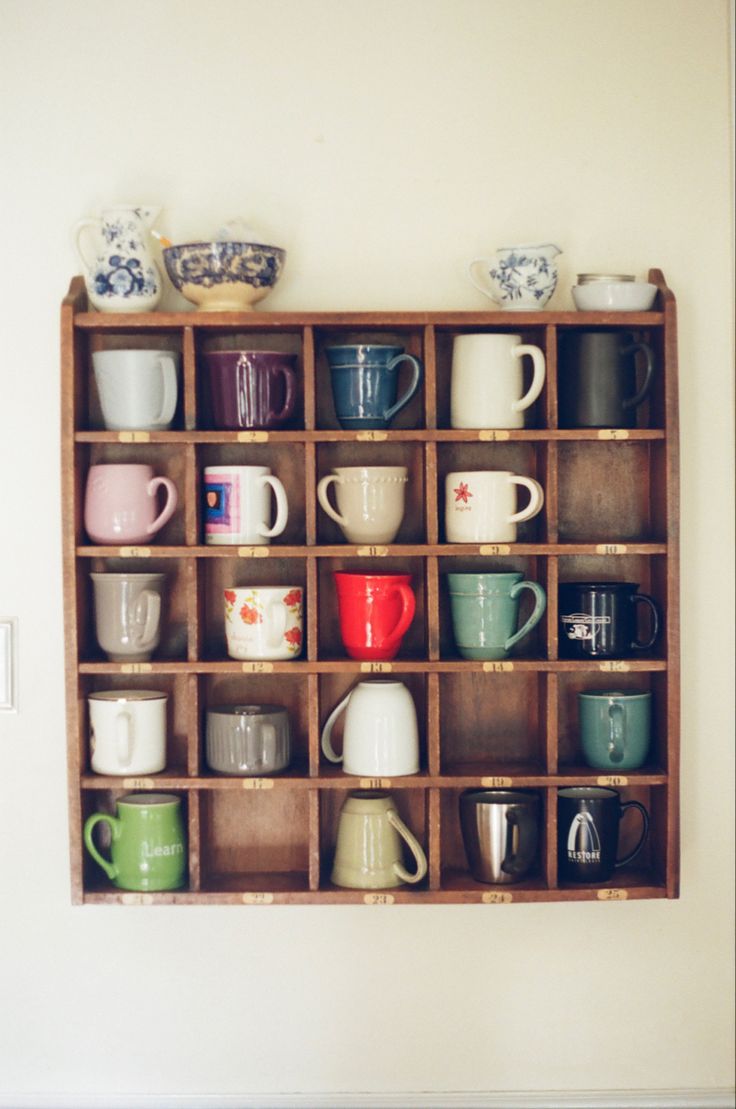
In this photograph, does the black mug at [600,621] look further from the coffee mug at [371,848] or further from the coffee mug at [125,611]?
the coffee mug at [125,611]

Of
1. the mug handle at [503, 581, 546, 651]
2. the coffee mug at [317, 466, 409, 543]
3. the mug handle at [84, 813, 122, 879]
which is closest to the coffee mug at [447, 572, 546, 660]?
the mug handle at [503, 581, 546, 651]

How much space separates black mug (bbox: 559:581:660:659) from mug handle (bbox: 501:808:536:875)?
26 cm

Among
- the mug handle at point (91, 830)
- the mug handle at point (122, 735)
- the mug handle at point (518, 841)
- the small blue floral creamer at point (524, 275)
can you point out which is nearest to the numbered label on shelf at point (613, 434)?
the small blue floral creamer at point (524, 275)

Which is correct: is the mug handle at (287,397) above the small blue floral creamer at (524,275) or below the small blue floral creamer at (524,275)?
below

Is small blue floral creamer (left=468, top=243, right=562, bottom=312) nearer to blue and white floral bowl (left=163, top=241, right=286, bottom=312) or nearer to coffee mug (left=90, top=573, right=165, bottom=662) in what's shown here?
blue and white floral bowl (left=163, top=241, right=286, bottom=312)

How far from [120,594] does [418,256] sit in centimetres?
75

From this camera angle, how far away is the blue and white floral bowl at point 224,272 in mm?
1958

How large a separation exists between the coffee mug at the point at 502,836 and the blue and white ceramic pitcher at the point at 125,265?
96 centimetres

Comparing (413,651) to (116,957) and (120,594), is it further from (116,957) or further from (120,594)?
(116,957)

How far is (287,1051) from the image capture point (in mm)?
2139

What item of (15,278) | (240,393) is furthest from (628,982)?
(15,278)

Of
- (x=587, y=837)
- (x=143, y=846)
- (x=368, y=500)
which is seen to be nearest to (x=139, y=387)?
(x=368, y=500)

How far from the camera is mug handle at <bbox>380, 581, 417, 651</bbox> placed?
1.97 m

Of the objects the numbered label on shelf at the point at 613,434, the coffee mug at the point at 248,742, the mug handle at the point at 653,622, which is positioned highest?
the numbered label on shelf at the point at 613,434
